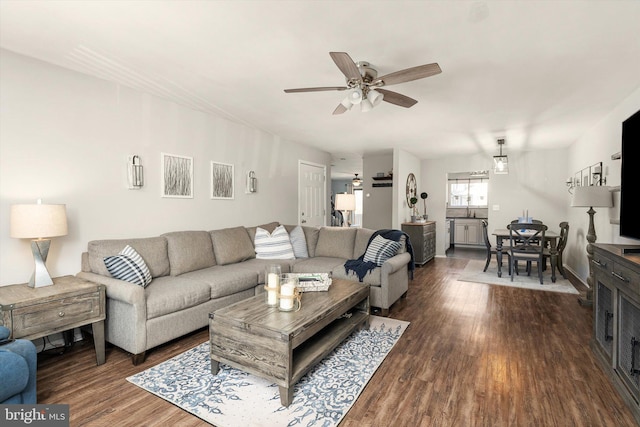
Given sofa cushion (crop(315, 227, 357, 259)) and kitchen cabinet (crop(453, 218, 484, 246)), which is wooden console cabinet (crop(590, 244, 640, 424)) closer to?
sofa cushion (crop(315, 227, 357, 259))

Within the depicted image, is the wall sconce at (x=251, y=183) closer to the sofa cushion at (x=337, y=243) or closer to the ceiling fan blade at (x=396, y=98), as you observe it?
the sofa cushion at (x=337, y=243)

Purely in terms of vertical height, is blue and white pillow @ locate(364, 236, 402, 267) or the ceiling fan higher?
the ceiling fan

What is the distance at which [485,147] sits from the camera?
20.5 feet

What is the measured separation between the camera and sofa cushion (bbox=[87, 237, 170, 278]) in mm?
2844

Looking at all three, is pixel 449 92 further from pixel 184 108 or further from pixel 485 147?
pixel 485 147

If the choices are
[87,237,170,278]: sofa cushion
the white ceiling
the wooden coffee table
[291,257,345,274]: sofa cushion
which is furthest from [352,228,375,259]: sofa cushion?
[87,237,170,278]: sofa cushion

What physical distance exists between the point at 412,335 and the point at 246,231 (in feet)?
8.21

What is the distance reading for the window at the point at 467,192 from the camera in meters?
9.03

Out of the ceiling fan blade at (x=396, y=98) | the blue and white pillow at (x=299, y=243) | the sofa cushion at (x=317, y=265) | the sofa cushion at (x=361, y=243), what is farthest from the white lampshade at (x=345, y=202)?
the ceiling fan blade at (x=396, y=98)

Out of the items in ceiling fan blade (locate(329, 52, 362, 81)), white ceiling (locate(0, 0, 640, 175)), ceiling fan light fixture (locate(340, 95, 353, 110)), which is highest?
white ceiling (locate(0, 0, 640, 175))

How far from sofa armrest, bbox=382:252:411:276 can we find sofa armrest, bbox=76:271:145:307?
2.34 meters

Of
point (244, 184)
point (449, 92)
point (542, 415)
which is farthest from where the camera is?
point (244, 184)

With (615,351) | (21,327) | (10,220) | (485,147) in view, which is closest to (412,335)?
(615,351)

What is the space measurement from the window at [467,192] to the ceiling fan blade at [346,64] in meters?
7.82
